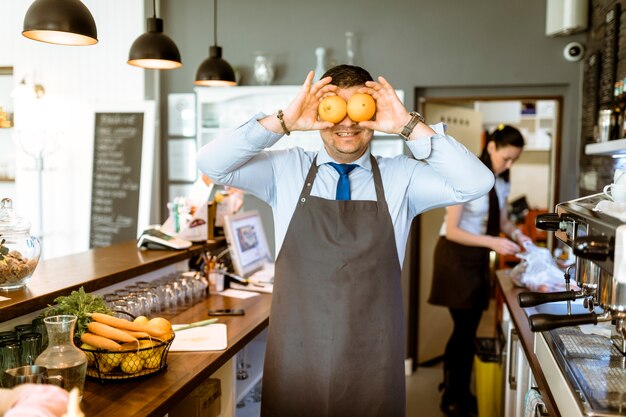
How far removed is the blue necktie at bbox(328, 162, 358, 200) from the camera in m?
2.00

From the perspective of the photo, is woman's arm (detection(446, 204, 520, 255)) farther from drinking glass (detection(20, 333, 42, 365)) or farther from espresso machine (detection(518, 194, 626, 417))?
drinking glass (detection(20, 333, 42, 365))

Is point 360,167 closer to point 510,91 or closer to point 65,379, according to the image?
point 65,379

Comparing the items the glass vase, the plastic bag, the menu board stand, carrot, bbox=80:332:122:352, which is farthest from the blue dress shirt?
the menu board stand

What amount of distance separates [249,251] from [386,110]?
6.24 ft

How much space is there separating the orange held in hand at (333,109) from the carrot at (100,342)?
0.91m

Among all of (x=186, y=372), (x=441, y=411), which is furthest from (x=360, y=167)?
(x=441, y=411)

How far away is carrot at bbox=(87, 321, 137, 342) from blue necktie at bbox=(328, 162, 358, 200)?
773 mm

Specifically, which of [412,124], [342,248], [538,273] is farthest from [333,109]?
[538,273]

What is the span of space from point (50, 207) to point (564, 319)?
4790 millimetres

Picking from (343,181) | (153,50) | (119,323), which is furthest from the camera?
(153,50)

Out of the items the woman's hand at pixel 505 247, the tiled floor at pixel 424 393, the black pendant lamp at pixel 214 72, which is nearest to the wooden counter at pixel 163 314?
the black pendant lamp at pixel 214 72

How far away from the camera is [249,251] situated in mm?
3637

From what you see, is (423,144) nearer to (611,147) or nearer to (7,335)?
(611,147)

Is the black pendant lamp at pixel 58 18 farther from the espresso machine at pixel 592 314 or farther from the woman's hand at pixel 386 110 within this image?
the espresso machine at pixel 592 314
